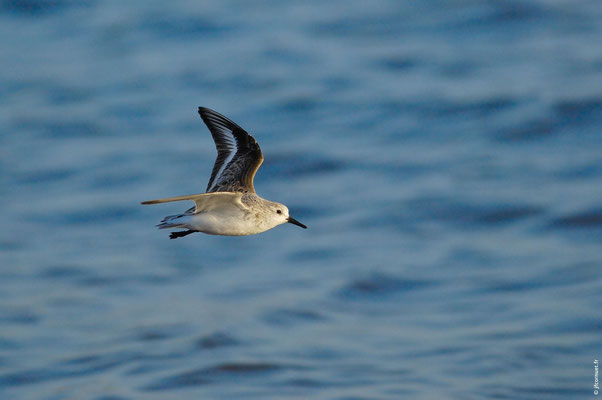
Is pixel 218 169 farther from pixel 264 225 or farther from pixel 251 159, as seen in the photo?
pixel 264 225

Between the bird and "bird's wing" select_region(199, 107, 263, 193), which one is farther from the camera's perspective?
"bird's wing" select_region(199, 107, 263, 193)

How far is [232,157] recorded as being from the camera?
855cm

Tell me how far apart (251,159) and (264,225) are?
106 cm

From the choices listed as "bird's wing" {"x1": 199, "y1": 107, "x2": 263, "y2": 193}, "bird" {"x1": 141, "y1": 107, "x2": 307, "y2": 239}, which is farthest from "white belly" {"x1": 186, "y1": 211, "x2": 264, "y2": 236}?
"bird's wing" {"x1": 199, "y1": 107, "x2": 263, "y2": 193}

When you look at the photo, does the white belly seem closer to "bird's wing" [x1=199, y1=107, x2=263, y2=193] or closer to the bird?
the bird

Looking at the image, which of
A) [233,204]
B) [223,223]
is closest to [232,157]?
[233,204]

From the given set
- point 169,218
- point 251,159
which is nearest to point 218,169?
point 251,159

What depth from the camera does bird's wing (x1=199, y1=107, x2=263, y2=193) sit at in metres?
8.07

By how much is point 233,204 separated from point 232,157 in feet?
4.18

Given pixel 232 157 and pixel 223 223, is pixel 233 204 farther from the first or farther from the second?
pixel 232 157

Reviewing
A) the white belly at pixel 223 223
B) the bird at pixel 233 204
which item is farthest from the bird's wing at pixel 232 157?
the white belly at pixel 223 223

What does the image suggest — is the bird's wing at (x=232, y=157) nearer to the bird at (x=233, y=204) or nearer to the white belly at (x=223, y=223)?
the bird at (x=233, y=204)

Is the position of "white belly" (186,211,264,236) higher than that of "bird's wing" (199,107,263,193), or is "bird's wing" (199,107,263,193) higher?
"bird's wing" (199,107,263,193)

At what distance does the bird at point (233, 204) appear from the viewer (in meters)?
7.29
